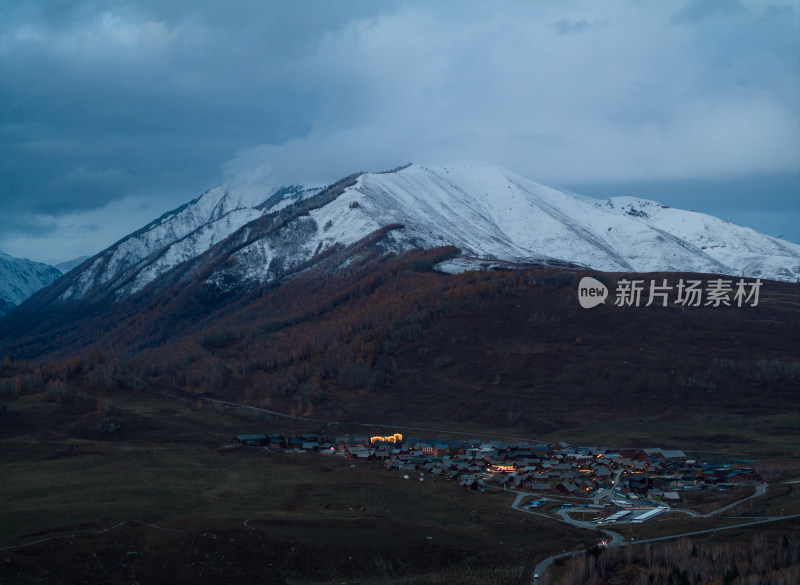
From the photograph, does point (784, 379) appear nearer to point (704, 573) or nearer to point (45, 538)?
point (704, 573)

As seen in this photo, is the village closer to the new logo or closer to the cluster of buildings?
the cluster of buildings

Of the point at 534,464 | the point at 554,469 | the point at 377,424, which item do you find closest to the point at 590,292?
the point at 377,424

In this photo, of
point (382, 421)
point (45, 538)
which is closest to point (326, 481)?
point (45, 538)

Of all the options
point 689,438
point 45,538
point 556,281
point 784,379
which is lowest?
point 45,538

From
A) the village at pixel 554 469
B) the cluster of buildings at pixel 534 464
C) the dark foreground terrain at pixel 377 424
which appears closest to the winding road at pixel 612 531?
the dark foreground terrain at pixel 377 424

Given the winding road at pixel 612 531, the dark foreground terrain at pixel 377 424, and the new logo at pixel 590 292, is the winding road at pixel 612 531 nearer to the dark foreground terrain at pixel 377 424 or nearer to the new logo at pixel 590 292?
the dark foreground terrain at pixel 377 424

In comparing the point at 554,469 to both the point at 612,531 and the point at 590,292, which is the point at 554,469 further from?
the point at 590,292
